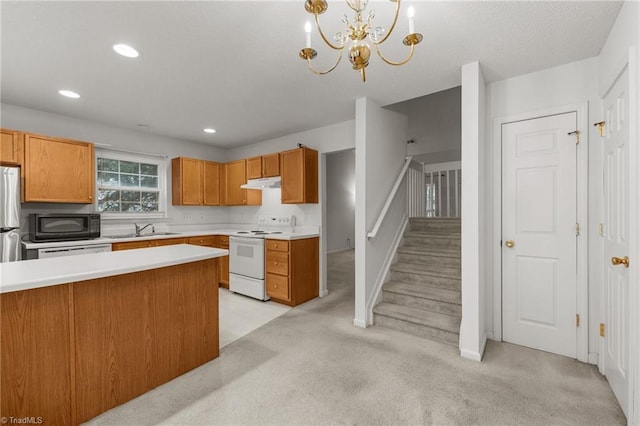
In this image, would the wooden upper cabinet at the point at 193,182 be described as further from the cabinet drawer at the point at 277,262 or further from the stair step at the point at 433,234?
the stair step at the point at 433,234

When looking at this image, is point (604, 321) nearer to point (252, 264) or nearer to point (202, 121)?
point (252, 264)

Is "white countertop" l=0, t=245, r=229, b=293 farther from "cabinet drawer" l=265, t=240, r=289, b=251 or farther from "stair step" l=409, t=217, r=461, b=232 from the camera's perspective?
"stair step" l=409, t=217, r=461, b=232

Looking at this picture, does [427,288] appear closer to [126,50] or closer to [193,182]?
[126,50]

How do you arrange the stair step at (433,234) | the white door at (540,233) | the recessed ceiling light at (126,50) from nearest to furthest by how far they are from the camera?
the recessed ceiling light at (126,50)
the white door at (540,233)
the stair step at (433,234)

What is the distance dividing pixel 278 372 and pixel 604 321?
2537 millimetres

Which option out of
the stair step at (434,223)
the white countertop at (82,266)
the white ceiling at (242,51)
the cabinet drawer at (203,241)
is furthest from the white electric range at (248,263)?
the stair step at (434,223)

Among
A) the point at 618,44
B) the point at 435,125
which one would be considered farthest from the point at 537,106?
the point at 435,125

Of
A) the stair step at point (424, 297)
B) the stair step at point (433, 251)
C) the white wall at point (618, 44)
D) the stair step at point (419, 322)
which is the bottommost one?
the stair step at point (419, 322)

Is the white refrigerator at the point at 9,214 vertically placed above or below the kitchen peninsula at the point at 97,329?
above

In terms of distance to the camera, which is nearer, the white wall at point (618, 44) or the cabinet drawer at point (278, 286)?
the white wall at point (618, 44)

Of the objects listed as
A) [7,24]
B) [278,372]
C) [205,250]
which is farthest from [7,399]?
[7,24]

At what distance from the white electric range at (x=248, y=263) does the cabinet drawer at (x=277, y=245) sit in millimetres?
101

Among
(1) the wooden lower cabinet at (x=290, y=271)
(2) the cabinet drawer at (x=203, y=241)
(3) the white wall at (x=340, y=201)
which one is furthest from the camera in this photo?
(3) the white wall at (x=340, y=201)

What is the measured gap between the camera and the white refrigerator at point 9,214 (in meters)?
2.85
